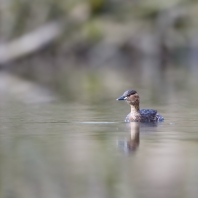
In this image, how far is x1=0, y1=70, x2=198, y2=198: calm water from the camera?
5988mm

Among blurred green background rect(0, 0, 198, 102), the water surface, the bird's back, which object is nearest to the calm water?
the water surface

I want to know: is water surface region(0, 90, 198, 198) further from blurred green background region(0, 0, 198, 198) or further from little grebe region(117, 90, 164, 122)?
little grebe region(117, 90, 164, 122)

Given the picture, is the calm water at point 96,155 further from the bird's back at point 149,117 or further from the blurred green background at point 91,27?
the blurred green background at point 91,27

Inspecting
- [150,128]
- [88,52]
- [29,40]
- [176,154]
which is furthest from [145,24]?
[176,154]

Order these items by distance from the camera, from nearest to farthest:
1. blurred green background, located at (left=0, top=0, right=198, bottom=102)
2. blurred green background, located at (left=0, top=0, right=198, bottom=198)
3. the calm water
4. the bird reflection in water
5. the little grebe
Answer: the calm water → blurred green background, located at (left=0, top=0, right=198, bottom=198) → the bird reflection in water → the little grebe → blurred green background, located at (left=0, top=0, right=198, bottom=102)

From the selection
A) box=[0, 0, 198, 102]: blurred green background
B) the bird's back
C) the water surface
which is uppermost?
box=[0, 0, 198, 102]: blurred green background

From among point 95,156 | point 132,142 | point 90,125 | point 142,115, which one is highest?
point 142,115

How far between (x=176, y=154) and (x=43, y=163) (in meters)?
1.24

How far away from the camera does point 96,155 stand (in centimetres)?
738

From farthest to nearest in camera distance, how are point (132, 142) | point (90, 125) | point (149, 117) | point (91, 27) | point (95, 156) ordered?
point (91, 27), point (149, 117), point (90, 125), point (132, 142), point (95, 156)

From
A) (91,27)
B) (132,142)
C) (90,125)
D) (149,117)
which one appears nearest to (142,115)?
(149,117)

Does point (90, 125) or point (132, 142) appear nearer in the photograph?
point (132, 142)

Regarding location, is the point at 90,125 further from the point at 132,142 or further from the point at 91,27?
the point at 91,27

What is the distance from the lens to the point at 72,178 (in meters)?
6.34
